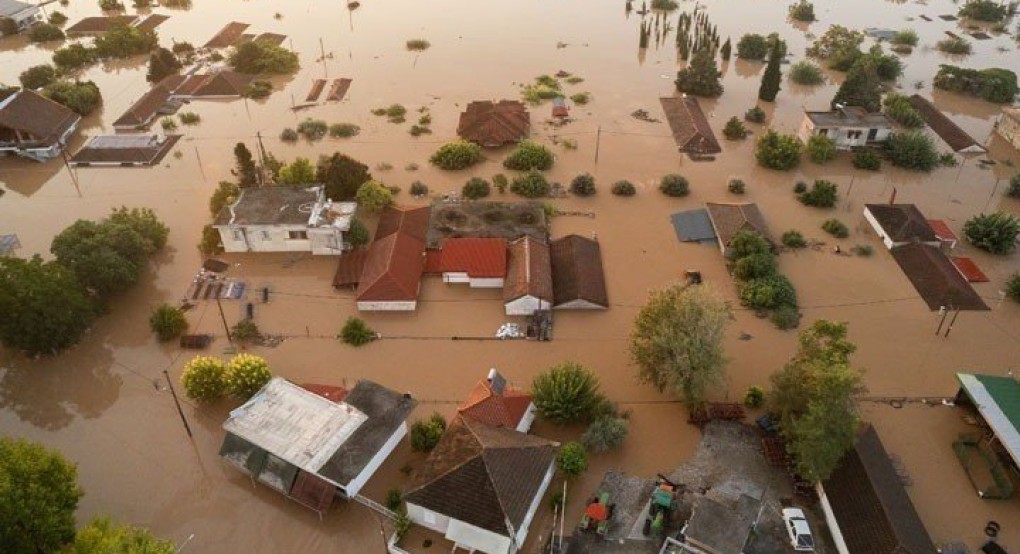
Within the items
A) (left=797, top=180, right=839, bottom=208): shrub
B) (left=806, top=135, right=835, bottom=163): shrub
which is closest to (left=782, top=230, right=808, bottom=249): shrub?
(left=797, top=180, right=839, bottom=208): shrub

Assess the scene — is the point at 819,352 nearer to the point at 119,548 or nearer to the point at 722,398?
the point at 722,398

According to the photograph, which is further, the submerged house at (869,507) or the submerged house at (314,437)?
the submerged house at (314,437)

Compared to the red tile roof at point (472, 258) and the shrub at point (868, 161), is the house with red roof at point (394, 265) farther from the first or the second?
the shrub at point (868, 161)

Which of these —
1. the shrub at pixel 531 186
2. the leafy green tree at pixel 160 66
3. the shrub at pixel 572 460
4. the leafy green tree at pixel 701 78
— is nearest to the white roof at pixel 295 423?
the shrub at pixel 572 460

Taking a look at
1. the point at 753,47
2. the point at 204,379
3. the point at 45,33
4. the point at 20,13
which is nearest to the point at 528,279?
the point at 204,379

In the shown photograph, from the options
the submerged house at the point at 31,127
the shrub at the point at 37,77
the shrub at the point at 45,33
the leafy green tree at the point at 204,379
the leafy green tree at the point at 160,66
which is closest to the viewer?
the leafy green tree at the point at 204,379

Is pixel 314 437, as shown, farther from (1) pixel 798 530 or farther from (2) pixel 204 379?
(1) pixel 798 530
